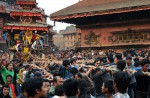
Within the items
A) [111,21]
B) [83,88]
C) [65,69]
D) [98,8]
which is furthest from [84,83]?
[111,21]

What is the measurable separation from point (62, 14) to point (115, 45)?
14.3 ft

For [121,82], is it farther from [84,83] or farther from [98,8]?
[98,8]

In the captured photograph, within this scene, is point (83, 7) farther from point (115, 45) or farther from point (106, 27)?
point (115, 45)

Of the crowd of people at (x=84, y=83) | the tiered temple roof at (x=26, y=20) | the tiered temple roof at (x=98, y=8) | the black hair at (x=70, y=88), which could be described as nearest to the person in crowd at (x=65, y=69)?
the crowd of people at (x=84, y=83)

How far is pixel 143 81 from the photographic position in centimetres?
696

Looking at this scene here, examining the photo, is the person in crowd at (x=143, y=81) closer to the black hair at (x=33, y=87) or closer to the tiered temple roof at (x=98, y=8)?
the black hair at (x=33, y=87)

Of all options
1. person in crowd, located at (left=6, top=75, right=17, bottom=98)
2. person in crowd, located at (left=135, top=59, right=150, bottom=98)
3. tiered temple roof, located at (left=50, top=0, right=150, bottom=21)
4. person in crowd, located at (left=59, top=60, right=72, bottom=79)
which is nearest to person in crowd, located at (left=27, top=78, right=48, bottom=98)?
person in crowd, located at (left=135, top=59, right=150, bottom=98)

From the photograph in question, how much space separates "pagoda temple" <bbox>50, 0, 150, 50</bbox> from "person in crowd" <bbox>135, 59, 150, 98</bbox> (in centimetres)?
1066

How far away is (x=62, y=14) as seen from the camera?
2120cm

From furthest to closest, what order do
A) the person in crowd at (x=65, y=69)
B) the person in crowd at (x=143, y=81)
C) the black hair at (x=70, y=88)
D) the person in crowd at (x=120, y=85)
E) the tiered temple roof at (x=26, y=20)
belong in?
1. the tiered temple roof at (x=26, y=20)
2. the person in crowd at (x=65, y=69)
3. the person in crowd at (x=143, y=81)
4. the person in crowd at (x=120, y=85)
5. the black hair at (x=70, y=88)

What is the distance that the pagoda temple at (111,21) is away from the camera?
1880cm

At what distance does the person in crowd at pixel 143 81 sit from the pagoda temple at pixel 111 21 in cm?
1066

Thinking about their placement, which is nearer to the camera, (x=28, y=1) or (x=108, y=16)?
(x=108, y=16)

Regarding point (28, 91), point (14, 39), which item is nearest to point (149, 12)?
point (14, 39)
